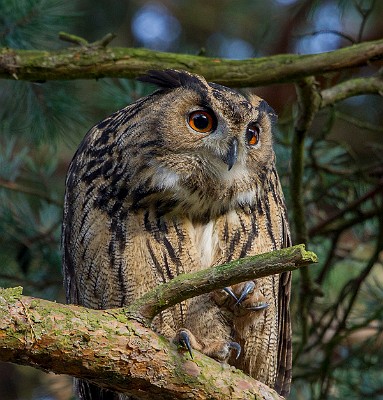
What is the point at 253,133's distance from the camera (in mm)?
2436

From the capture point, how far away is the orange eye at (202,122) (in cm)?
237

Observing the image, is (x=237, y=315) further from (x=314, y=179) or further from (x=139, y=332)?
(x=314, y=179)

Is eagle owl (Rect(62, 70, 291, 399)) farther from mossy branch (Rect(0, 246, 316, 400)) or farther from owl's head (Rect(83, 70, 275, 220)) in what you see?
mossy branch (Rect(0, 246, 316, 400))

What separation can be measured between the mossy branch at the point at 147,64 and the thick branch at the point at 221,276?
1.13 metres

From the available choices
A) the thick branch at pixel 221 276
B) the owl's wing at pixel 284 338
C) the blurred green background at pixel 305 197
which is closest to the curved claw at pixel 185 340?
the thick branch at pixel 221 276

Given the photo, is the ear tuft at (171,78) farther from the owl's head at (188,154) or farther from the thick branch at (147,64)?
the thick branch at (147,64)

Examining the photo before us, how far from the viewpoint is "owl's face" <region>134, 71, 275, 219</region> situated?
2346 millimetres

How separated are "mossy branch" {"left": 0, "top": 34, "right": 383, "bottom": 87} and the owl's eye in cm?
31

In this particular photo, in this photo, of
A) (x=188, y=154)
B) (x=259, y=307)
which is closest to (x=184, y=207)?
(x=188, y=154)

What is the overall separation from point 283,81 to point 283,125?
759mm

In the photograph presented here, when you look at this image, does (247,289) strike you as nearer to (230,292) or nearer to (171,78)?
(230,292)

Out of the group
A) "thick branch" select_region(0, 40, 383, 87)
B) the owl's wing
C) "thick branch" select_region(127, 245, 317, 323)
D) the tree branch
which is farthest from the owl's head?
"thick branch" select_region(127, 245, 317, 323)

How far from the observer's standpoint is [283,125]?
3.45 metres

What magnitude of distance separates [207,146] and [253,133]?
17cm
